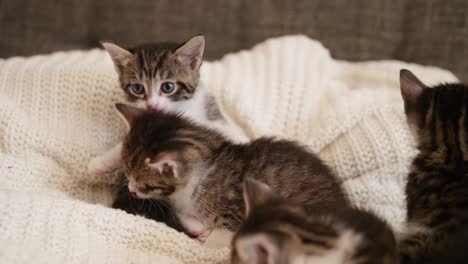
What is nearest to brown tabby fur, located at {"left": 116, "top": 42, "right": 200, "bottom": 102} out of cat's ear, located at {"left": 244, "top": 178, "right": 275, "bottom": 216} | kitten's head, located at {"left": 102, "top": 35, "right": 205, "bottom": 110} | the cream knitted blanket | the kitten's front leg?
kitten's head, located at {"left": 102, "top": 35, "right": 205, "bottom": 110}

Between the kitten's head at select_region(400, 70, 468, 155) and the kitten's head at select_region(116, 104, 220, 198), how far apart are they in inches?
27.6

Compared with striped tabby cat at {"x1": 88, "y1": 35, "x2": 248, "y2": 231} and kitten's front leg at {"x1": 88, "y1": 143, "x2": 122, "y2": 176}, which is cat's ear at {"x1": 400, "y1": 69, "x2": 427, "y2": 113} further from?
kitten's front leg at {"x1": 88, "y1": 143, "x2": 122, "y2": 176}

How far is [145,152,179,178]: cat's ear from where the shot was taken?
1456 mm

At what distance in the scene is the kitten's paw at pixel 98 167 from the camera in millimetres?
1838

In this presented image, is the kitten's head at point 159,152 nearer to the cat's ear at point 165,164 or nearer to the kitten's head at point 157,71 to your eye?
the cat's ear at point 165,164

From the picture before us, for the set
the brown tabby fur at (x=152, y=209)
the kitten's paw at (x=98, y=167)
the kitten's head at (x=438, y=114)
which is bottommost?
the brown tabby fur at (x=152, y=209)

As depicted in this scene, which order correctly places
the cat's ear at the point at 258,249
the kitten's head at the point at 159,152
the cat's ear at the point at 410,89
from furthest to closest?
the kitten's head at the point at 159,152 < the cat's ear at the point at 410,89 < the cat's ear at the point at 258,249

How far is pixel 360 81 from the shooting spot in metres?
2.40

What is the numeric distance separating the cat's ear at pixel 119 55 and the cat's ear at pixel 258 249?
118cm

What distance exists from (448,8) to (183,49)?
137 centimetres

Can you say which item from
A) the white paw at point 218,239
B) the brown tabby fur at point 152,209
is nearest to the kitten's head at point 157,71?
the brown tabby fur at point 152,209

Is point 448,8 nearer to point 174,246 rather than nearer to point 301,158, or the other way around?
point 301,158

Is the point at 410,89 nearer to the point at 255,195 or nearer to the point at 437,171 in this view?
the point at 437,171

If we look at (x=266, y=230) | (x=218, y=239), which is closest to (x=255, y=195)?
(x=266, y=230)
